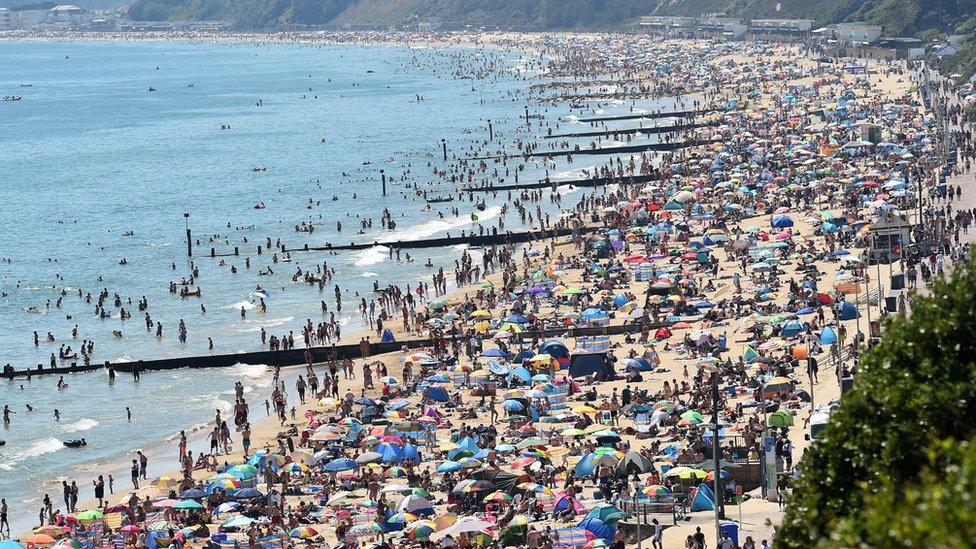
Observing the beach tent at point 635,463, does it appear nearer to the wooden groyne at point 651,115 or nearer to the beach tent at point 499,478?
the beach tent at point 499,478

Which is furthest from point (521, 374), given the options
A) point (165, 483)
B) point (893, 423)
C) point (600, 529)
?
point (893, 423)

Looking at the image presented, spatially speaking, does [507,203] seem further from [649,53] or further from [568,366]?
[649,53]

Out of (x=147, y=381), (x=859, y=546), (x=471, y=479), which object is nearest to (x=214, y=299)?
(x=147, y=381)

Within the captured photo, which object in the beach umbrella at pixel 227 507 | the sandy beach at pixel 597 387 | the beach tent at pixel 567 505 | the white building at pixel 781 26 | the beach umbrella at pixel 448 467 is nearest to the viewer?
the beach tent at pixel 567 505

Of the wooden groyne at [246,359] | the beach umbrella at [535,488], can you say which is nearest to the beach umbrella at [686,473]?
the beach umbrella at [535,488]

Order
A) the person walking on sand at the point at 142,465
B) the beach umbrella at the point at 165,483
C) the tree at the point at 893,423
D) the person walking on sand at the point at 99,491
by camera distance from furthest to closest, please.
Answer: the person walking on sand at the point at 142,465, the person walking on sand at the point at 99,491, the beach umbrella at the point at 165,483, the tree at the point at 893,423
